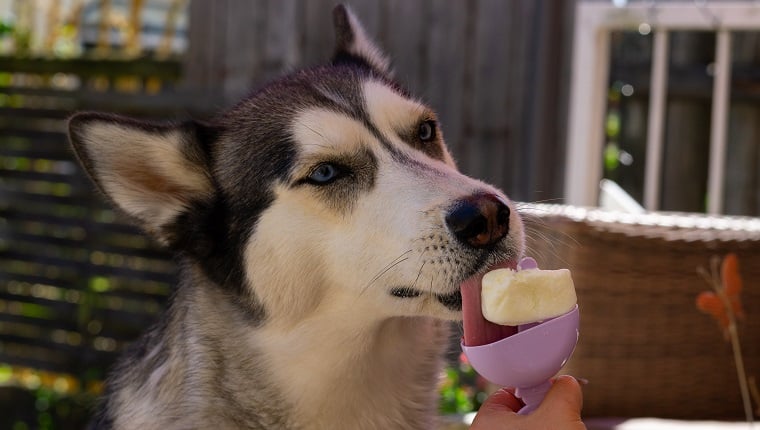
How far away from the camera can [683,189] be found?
14.8 feet

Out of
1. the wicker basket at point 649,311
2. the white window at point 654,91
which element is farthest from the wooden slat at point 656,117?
the wicker basket at point 649,311

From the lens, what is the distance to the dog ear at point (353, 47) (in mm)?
2674

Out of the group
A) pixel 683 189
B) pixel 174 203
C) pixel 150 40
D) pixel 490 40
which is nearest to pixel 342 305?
pixel 174 203

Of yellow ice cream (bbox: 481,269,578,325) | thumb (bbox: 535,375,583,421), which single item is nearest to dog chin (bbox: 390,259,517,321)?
yellow ice cream (bbox: 481,269,578,325)

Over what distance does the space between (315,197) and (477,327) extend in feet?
1.82

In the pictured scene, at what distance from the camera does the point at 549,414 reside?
155 centimetres

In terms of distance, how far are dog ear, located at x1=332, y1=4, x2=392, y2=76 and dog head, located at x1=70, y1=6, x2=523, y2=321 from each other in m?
0.19

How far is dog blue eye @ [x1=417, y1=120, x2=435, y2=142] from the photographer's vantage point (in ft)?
7.53

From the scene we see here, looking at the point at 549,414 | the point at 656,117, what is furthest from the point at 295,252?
the point at 656,117

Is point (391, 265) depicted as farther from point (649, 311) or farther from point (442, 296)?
point (649, 311)

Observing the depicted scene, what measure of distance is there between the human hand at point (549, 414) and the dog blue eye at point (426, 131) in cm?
84

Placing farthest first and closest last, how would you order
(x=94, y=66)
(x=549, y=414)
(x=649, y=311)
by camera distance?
(x=94, y=66)
(x=649, y=311)
(x=549, y=414)

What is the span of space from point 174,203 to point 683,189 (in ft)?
9.68

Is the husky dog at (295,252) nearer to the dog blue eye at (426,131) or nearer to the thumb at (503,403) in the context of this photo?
the dog blue eye at (426,131)
